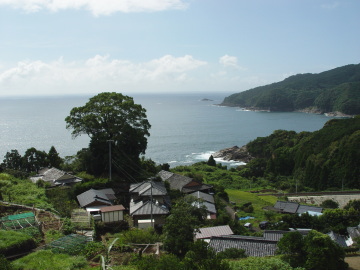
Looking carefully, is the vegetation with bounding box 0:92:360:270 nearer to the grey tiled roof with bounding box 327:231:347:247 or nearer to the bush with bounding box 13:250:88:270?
the bush with bounding box 13:250:88:270

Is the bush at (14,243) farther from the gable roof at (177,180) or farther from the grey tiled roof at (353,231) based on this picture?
the gable roof at (177,180)

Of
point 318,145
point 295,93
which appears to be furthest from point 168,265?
point 295,93

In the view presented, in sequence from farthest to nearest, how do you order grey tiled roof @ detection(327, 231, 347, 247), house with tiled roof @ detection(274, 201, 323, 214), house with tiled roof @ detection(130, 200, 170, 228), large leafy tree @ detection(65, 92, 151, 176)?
1. house with tiled roof @ detection(274, 201, 323, 214)
2. large leafy tree @ detection(65, 92, 151, 176)
3. grey tiled roof @ detection(327, 231, 347, 247)
4. house with tiled roof @ detection(130, 200, 170, 228)

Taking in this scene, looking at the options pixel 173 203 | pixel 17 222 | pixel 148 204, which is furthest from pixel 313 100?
pixel 17 222

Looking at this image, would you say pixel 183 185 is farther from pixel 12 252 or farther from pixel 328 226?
pixel 12 252

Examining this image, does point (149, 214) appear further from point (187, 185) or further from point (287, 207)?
point (287, 207)

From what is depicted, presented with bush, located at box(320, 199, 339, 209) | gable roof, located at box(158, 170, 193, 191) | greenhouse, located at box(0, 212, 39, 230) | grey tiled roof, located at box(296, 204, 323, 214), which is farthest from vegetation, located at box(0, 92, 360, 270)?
gable roof, located at box(158, 170, 193, 191)
